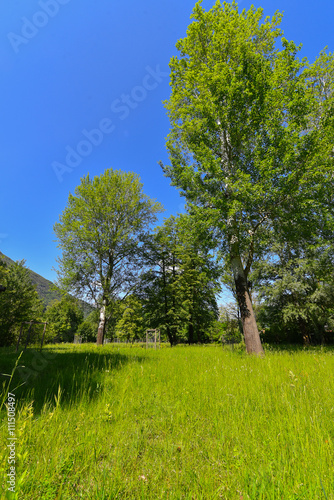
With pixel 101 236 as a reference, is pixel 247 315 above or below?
below

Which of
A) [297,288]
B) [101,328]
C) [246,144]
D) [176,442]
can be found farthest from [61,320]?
[176,442]

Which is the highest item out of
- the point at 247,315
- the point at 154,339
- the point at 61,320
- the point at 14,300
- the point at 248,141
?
the point at 248,141

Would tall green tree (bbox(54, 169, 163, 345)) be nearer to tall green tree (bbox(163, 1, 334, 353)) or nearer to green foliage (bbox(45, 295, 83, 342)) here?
tall green tree (bbox(163, 1, 334, 353))

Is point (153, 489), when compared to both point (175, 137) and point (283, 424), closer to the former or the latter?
point (283, 424)

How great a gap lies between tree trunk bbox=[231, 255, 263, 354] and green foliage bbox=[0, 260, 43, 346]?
1145 inches

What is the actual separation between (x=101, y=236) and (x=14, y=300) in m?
20.3

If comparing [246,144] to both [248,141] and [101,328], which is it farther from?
[101,328]

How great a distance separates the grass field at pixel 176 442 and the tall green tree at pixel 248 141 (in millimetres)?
5587

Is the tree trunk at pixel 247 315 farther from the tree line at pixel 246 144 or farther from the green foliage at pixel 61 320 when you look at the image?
the green foliage at pixel 61 320

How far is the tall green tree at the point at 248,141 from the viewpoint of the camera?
777 centimetres

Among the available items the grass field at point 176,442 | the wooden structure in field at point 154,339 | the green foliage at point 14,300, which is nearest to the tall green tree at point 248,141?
the grass field at point 176,442

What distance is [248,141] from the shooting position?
877 centimetres

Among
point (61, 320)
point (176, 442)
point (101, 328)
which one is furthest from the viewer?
point (61, 320)

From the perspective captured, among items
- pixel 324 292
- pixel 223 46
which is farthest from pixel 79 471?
pixel 324 292
